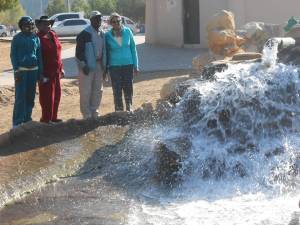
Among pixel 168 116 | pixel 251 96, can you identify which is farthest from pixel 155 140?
pixel 251 96

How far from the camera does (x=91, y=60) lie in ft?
28.8

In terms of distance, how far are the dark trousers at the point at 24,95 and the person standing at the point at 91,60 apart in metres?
0.68

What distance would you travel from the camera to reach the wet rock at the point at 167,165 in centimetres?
695

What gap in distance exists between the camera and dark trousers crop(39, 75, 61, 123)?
881 cm

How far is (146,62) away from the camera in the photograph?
18.5m

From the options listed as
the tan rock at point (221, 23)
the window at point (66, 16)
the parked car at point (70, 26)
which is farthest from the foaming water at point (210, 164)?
the window at point (66, 16)

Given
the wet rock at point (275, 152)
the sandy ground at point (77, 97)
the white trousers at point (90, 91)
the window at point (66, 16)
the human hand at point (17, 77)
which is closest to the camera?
the wet rock at point (275, 152)

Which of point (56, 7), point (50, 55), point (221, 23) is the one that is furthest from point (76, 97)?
point (56, 7)

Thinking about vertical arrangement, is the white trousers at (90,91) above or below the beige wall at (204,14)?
below

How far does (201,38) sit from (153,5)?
3.06 metres

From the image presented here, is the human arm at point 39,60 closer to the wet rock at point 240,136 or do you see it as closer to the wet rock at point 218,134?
the wet rock at point 218,134

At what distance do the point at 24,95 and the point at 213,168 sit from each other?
3032mm

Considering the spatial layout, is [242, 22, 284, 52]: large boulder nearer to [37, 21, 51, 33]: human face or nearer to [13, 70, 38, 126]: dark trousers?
[37, 21, 51, 33]: human face

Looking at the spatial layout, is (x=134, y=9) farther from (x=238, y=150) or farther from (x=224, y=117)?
(x=238, y=150)
